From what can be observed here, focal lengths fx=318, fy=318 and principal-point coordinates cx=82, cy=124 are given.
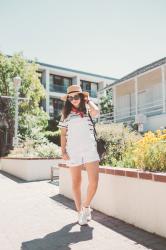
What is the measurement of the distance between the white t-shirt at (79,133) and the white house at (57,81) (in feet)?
100.0

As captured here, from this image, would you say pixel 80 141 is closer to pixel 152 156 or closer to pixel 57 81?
pixel 152 156

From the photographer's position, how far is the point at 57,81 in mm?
37781

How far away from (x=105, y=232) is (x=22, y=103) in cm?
2187

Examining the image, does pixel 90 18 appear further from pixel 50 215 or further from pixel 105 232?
pixel 105 232

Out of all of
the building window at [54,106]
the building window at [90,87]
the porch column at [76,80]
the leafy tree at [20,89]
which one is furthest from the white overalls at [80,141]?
the building window at [90,87]

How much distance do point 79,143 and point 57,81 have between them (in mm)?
33716

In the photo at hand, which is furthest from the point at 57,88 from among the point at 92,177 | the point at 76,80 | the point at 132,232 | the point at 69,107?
the point at 132,232

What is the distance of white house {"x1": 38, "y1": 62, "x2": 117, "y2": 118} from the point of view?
115ft

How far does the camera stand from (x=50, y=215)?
5414 mm

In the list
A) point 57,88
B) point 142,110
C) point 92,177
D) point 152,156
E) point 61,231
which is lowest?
point 61,231

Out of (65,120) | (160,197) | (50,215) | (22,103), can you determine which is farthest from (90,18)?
(22,103)

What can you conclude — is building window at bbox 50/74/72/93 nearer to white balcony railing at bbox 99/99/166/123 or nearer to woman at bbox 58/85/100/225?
white balcony railing at bbox 99/99/166/123

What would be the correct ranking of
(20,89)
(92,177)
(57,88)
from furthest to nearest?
(57,88) < (20,89) < (92,177)

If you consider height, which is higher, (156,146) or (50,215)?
(156,146)
